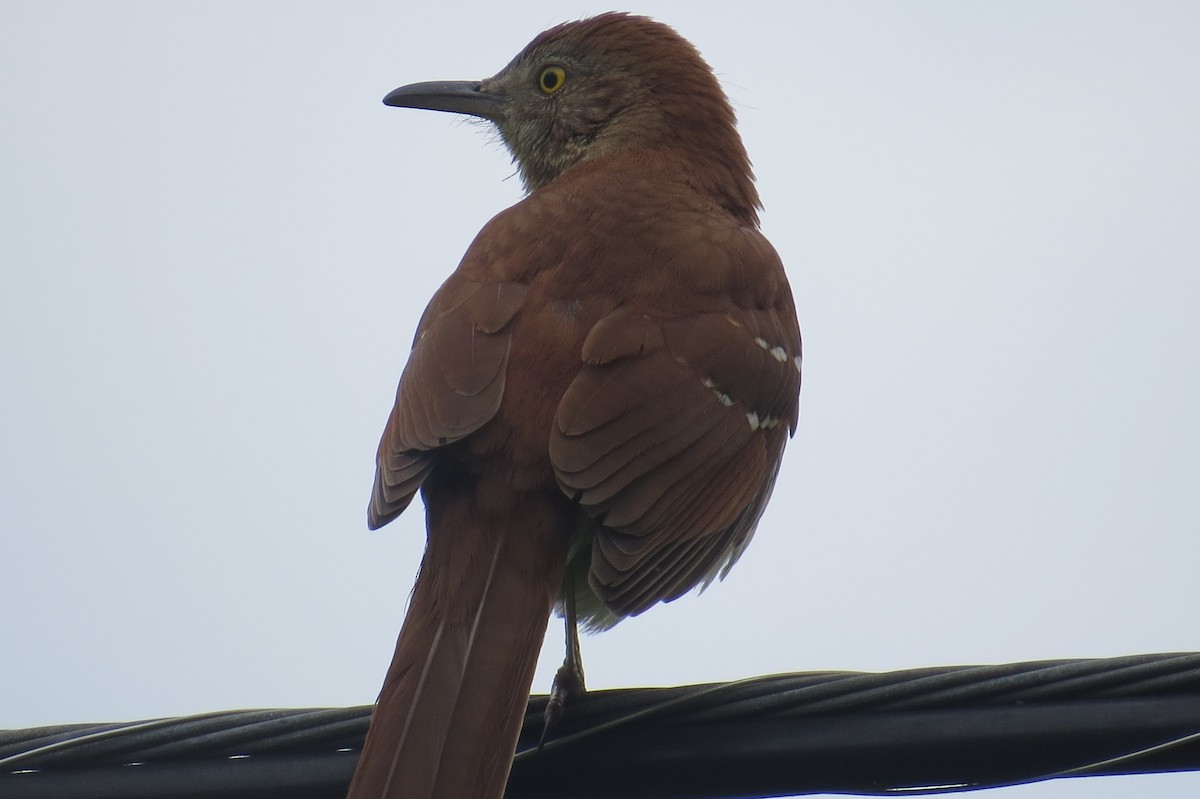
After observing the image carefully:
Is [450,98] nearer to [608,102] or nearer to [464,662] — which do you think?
[608,102]

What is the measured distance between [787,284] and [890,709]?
98.8 inches

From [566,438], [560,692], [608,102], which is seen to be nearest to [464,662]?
[560,692]

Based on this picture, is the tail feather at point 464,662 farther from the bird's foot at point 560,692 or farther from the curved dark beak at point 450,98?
the curved dark beak at point 450,98

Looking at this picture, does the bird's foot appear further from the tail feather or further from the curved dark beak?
the curved dark beak

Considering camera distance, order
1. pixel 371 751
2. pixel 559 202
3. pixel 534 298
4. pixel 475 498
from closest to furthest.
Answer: pixel 371 751 → pixel 475 498 → pixel 534 298 → pixel 559 202

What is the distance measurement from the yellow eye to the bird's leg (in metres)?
2.66

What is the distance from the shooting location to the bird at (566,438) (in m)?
3.59

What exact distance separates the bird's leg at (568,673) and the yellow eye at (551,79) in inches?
105

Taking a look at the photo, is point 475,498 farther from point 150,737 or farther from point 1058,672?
point 1058,672

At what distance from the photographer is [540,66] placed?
6.38 meters

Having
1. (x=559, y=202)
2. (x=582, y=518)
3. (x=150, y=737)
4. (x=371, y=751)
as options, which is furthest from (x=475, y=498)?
(x=559, y=202)

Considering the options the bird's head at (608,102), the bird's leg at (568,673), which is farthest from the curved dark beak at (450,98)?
the bird's leg at (568,673)

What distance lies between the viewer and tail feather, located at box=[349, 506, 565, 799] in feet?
11.0

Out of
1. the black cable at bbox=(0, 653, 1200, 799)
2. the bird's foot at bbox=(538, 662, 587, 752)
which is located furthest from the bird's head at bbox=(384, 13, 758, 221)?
the black cable at bbox=(0, 653, 1200, 799)
